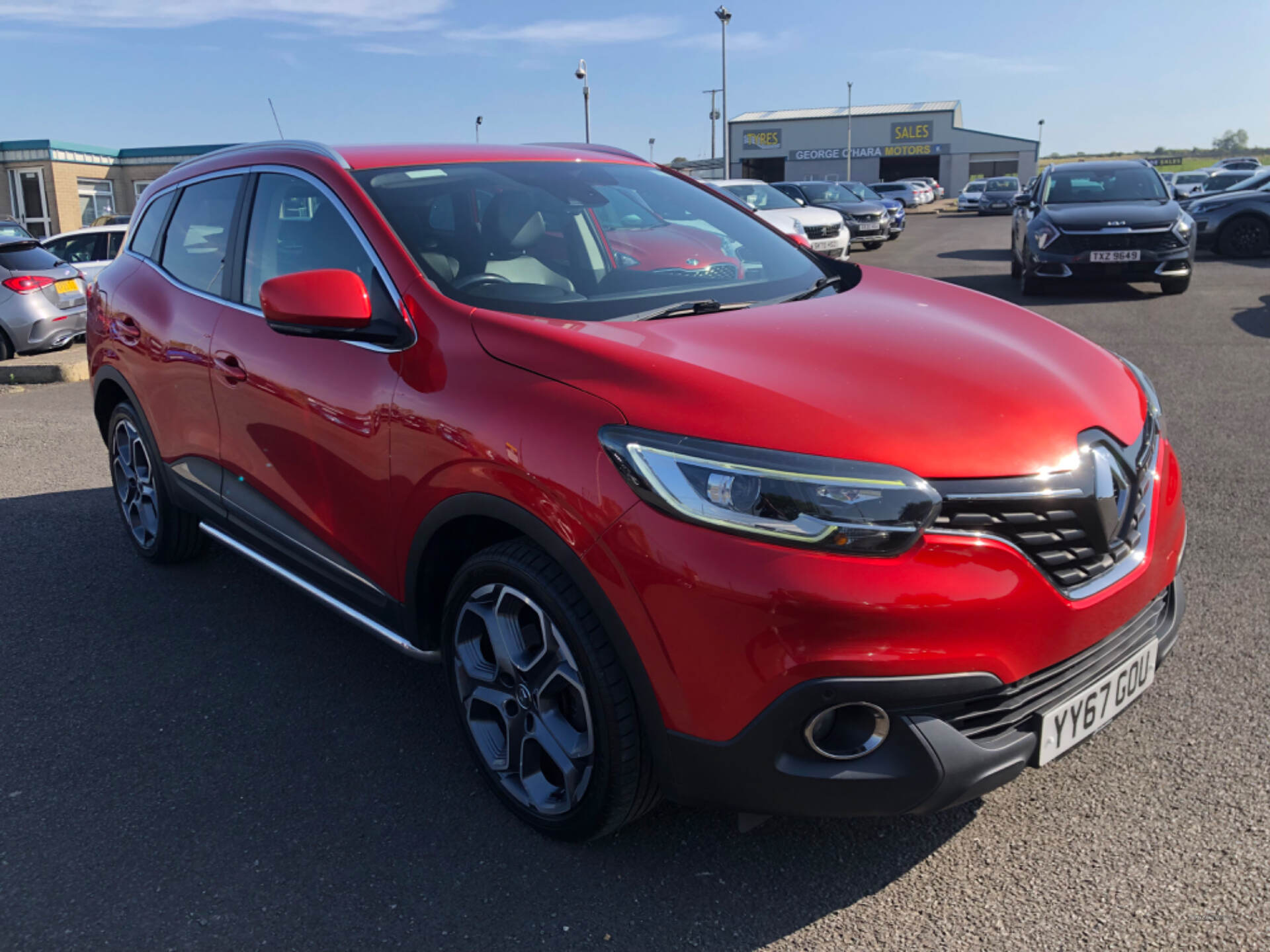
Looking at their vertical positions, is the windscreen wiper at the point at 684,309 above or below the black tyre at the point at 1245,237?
above

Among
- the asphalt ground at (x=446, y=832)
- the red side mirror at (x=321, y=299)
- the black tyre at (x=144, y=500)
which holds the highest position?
the red side mirror at (x=321, y=299)

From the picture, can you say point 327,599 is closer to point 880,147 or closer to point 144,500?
point 144,500

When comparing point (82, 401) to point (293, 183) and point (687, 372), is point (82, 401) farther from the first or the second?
point (687, 372)

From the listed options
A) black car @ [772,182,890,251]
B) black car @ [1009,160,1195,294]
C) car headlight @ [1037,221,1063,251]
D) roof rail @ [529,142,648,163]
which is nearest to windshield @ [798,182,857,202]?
black car @ [772,182,890,251]

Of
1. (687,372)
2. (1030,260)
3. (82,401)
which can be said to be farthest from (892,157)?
(687,372)

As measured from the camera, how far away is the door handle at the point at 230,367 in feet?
11.0

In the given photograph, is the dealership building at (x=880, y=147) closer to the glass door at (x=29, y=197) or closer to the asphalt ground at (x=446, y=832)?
the glass door at (x=29, y=197)

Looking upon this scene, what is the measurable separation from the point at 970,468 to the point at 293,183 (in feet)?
7.86

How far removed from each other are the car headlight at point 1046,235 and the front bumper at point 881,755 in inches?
425

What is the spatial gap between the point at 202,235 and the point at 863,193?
23.8 meters

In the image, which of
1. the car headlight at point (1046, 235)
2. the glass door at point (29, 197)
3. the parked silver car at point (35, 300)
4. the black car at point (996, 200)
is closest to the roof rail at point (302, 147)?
the parked silver car at point (35, 300)

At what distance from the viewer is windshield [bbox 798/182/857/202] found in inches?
879

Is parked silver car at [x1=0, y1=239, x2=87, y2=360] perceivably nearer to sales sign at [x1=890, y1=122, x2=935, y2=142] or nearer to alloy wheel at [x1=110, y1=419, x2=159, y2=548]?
alloy wheel at [x1=110, y1=419, x2=159, y2=548]

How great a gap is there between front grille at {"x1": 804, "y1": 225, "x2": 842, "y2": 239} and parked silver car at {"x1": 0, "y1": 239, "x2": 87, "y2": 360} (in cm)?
1043
